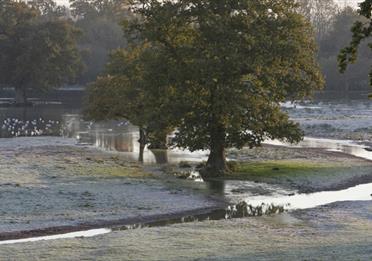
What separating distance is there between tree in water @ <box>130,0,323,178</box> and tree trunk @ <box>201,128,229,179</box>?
0.06 m

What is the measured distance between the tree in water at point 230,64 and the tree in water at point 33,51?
270ft

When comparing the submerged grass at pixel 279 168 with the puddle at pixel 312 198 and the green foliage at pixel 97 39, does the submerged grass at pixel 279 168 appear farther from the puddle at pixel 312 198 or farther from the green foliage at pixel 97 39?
the green foliage at pixel 97 39

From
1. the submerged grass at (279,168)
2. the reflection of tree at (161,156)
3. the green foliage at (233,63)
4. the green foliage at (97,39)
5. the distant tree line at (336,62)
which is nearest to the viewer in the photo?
the green foliage at (233,63)

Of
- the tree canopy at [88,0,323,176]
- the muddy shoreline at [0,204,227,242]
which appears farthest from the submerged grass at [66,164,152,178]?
the muddy shoreline at [0,204,227,242]

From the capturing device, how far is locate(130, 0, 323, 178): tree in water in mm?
37281

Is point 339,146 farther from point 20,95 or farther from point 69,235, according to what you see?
point 20,95

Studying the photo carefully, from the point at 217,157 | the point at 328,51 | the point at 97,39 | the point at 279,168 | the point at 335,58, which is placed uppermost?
the point at 97,39

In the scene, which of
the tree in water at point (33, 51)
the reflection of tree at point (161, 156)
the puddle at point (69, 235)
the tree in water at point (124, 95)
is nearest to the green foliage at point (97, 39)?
the tree in water at point (33, 51)

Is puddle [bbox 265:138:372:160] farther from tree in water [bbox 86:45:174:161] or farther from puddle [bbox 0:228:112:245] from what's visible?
puddle [bbox 0:228:112:245]

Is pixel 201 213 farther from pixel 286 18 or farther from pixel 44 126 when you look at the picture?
pixel 44 126

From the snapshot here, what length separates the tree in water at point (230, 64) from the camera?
3728 centimetres

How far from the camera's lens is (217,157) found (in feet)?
132

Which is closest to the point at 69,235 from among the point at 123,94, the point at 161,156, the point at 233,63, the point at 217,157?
the point at 233,63

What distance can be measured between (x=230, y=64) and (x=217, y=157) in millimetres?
6378
